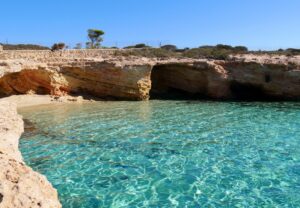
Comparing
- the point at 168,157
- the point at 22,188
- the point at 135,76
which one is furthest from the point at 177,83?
the point at 22,188

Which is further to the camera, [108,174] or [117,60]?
[117,60]

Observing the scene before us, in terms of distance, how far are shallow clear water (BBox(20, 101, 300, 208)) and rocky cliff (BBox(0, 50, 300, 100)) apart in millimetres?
6972

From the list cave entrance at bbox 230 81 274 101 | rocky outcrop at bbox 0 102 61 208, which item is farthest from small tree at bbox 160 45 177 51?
rocky outcrop at bbox 0 102 61 208

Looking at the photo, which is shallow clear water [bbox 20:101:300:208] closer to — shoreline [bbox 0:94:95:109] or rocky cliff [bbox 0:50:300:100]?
shoreline [bbox 0:94:95:109]

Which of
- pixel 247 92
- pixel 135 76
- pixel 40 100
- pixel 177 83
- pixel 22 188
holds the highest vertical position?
pixel 135 76

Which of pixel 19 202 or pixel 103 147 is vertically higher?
pixel 19 202

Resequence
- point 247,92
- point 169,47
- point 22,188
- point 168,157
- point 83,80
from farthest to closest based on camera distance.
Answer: point 169,47 < point 247,92 < point 83,80 < point 168,157 < point 22,188

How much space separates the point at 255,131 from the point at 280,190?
7284 millimetres

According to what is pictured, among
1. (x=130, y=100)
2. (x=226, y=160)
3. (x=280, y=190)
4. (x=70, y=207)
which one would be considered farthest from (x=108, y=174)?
(x=130, y=100)

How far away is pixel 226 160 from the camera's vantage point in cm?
1144

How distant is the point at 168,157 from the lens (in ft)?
38.9

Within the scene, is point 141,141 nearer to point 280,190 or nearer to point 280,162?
point 280,162

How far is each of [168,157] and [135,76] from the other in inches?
652

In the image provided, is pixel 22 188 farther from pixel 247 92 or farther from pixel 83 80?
pixel 247 92
